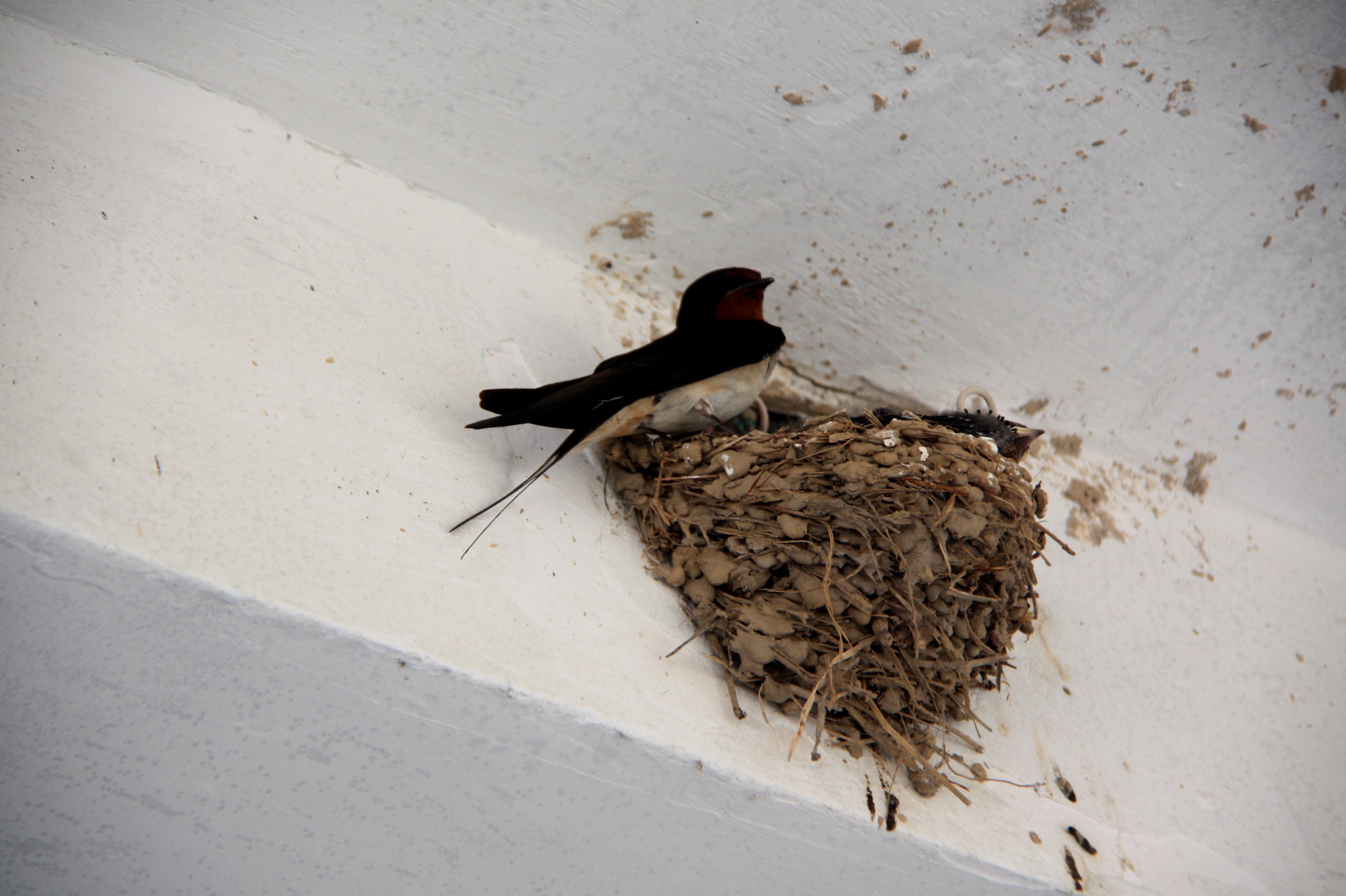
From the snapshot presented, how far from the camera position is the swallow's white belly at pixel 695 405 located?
198cm

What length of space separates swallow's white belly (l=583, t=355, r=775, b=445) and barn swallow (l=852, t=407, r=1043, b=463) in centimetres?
41

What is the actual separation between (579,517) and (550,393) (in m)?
0.31

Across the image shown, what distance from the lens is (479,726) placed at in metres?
1.37

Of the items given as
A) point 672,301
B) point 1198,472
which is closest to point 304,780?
point 672,301

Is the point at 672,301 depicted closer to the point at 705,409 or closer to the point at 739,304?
the point at 739,304

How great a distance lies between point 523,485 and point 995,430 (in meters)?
1.47

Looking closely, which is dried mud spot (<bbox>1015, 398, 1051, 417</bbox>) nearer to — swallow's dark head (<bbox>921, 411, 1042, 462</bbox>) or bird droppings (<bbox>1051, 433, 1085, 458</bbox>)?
bird droppings (<bbox>1051, 433, 1085, 458</bbox>)

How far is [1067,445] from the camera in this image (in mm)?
2904

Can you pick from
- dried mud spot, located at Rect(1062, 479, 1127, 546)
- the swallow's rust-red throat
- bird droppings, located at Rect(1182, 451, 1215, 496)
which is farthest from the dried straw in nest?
bird droppings, located at Rect(1182, 451, 1215, 496)

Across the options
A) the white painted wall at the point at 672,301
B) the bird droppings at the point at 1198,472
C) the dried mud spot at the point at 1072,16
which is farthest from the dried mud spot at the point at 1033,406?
the dried mud spot at the point at 1072,16

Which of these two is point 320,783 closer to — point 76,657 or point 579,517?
point 76,657

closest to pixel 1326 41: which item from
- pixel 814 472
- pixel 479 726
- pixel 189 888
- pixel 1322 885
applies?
pixel 814 472

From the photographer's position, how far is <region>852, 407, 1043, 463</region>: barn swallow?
2297 millimetres

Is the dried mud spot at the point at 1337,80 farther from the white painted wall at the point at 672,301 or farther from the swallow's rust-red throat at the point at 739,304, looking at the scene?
the swallow's rust-red throat at the point at 739,304
